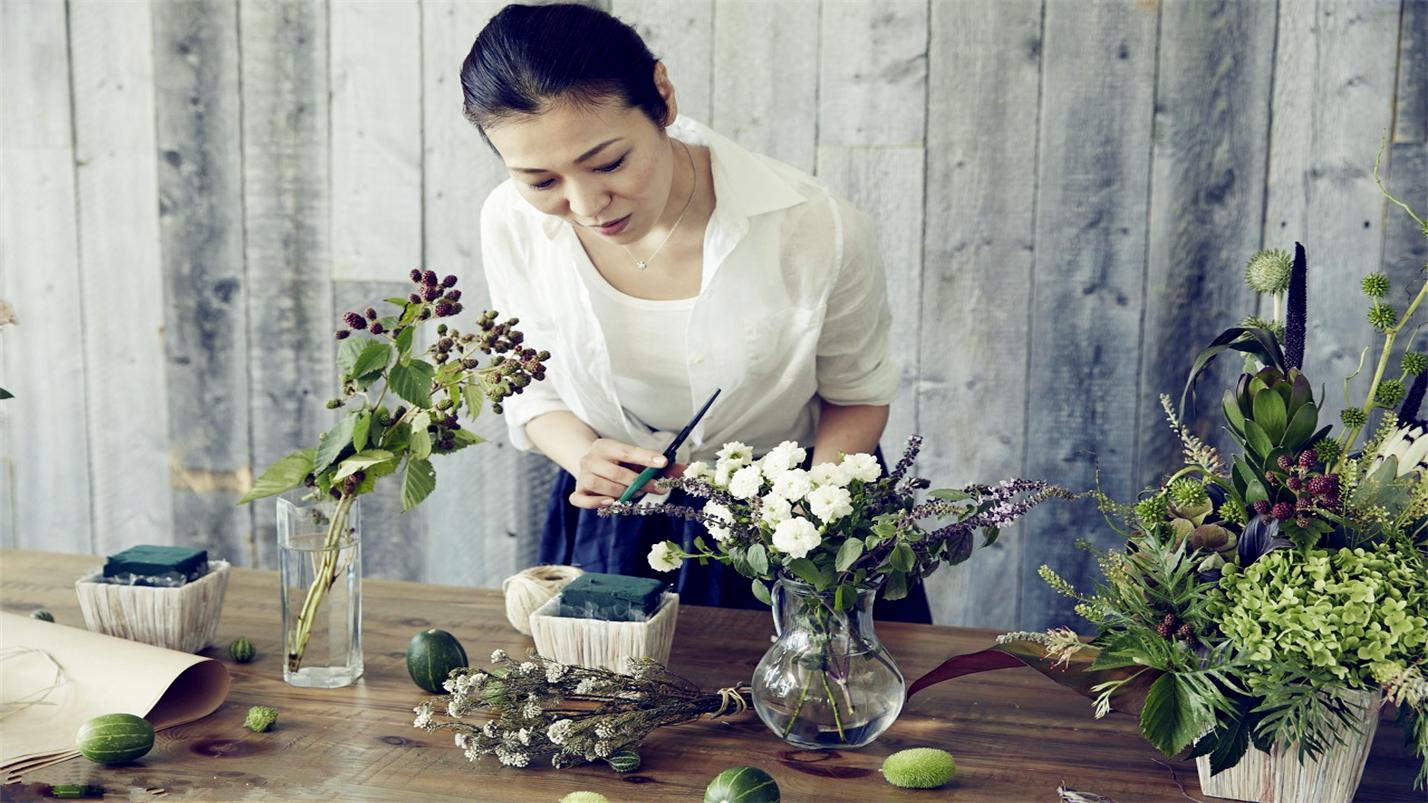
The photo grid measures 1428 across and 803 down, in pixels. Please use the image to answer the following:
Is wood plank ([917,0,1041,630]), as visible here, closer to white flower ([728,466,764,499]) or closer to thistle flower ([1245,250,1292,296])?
thistle flower ([1245,250,1292,296])

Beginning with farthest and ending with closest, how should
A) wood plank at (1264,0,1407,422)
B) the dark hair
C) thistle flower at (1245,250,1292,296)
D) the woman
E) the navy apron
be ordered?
wood plank at (1264,0,1407,422)
the navy apron
the woman
the dark hair
thistle flower at (1245,250,1292,296)

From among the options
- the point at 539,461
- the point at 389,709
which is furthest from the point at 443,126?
the point at 389,709

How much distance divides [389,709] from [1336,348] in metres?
1.78

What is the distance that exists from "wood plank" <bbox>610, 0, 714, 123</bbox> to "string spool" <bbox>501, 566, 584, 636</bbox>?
1.20 meters

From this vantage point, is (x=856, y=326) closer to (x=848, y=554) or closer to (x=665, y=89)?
(x=665, y=89)

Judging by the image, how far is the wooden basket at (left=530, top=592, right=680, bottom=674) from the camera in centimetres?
125

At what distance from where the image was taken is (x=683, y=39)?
92.0 inches

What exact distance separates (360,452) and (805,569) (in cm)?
50

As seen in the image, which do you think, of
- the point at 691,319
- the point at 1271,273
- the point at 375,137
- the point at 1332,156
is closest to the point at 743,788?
the point at 1271,273

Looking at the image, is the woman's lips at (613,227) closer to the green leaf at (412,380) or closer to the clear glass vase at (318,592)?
the green leaf at (412,380)

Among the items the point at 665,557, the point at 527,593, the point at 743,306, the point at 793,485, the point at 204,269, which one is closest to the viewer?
the point at 793,485

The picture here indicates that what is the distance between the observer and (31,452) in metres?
2.79

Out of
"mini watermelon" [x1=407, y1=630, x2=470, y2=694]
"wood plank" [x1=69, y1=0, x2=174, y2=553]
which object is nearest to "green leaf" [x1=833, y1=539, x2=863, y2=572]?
"mini watermelon" [x1=407, y1=630, x2=470, y2=694]

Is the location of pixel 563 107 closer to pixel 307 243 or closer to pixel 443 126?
pixel 443 126
